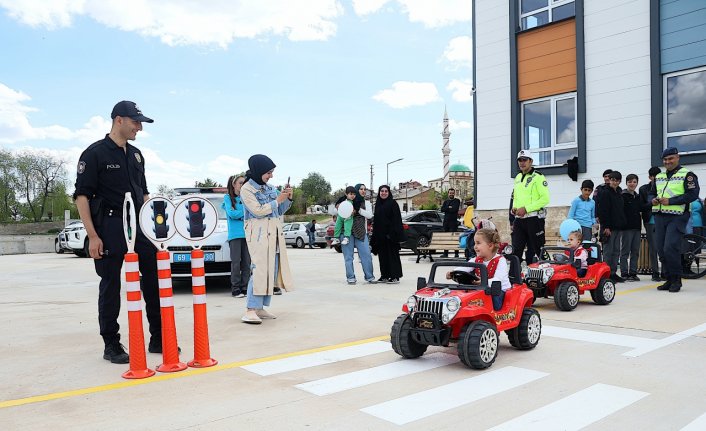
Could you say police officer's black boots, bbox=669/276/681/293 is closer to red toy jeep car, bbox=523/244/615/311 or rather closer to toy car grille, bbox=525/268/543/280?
red toy jeep car, bbox=523/244/615/311

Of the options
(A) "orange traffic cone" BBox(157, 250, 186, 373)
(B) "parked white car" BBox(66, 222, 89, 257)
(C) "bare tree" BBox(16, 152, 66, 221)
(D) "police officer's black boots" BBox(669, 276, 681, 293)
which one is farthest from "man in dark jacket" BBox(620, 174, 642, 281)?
(C) "bare tree" BBox(16, 152, 66, 221)

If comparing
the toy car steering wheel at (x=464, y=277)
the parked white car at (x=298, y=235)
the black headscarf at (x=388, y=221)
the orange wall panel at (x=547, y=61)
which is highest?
the orange wall panel at (x=547, y=61)

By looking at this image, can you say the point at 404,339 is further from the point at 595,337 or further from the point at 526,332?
the point at 595,337

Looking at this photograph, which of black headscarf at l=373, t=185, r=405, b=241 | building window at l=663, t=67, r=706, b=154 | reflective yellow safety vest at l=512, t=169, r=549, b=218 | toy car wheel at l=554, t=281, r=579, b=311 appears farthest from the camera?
building window at l=663, t=67, r=706, b=154

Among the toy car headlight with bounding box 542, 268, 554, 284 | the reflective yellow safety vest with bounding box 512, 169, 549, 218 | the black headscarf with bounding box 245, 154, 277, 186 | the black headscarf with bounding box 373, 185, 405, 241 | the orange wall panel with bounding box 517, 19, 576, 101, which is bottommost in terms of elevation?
the toy car headlight with bounding box 542, 268, 554, 284

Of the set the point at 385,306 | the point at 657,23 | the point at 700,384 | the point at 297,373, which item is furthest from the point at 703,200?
the point at 297,373

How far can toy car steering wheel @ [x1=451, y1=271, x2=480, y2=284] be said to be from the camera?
16.4ft

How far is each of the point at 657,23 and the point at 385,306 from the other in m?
9.27

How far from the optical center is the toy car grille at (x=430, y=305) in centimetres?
456

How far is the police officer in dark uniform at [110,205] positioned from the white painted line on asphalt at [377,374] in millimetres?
1808

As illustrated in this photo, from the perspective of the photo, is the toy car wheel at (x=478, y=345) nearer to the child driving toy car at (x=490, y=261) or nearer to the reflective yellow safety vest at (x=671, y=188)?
the child driving toy car at (x=490, y=261)

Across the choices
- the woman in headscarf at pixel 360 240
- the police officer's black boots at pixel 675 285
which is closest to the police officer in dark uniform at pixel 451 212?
the woman in headscarf at pixel 360 240

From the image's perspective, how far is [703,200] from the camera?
11016 mm

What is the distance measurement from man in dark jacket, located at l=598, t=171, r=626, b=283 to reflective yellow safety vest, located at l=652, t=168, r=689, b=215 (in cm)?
110
